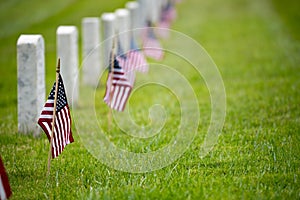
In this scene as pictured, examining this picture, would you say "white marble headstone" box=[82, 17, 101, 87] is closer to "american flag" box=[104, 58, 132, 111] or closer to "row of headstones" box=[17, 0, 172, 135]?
"row of headstones" box=[17, 0, 172, 135]

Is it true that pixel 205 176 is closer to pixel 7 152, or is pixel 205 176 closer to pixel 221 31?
pixel 7 152

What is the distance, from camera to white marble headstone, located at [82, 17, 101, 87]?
11727mm

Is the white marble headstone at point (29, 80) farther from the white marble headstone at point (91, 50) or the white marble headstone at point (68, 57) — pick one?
the white marble headstone at point (91, 50)

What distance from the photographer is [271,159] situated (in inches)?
253

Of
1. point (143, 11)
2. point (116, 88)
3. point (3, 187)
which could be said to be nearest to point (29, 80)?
point (116, 88)

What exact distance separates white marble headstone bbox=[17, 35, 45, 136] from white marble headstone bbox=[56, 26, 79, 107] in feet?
5.02

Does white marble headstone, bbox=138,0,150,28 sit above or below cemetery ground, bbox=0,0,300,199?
above

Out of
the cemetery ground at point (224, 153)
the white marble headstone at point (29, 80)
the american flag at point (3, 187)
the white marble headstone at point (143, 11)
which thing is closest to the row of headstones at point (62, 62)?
the white marble headstone at point (29, 80)

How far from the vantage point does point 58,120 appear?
236 inches

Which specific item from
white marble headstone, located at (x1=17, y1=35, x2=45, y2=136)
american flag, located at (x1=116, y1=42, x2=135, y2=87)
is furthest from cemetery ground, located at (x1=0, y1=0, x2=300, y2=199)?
american flag, located at (x1=116, y1=42, x2=135, y2=87)

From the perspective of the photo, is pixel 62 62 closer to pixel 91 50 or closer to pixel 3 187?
pixel 91 50

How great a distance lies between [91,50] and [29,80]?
12.9 ft

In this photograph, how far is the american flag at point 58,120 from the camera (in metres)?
5.93

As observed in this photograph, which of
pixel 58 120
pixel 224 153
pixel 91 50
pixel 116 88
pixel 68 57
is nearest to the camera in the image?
pixel 58 120
